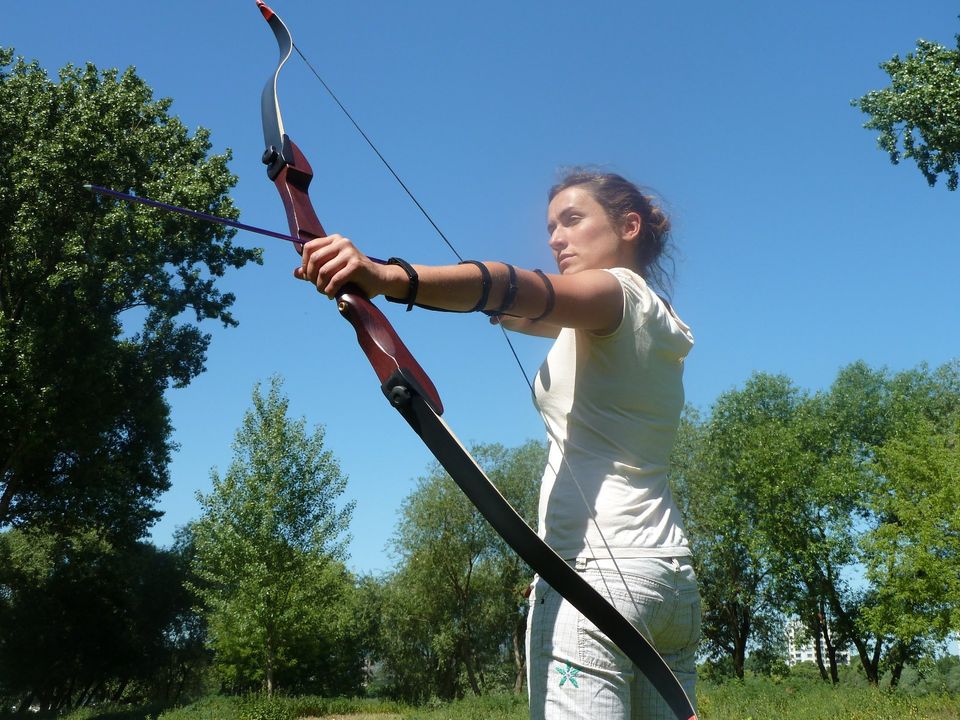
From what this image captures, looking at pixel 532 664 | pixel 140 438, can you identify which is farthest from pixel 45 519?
pixel 532 664

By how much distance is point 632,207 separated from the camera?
187 cm

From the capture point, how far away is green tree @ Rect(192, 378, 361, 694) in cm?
1958

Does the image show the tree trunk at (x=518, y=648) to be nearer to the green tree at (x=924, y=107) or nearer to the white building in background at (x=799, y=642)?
the white building in background at (x=799, y=642)

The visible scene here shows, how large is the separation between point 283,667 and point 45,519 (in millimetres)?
7773

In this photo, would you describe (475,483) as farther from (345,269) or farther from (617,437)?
(345,269)

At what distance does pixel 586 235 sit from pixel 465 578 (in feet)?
110

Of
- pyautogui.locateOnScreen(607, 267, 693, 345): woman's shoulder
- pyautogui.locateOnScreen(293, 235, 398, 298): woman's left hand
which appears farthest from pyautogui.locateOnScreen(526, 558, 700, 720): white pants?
pyautogui.locateOnScreen(293, 235, 398, 298): woman's left hand

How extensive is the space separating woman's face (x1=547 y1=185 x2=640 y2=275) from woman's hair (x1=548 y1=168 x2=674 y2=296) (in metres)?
0.02

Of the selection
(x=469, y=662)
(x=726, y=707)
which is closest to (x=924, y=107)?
(x=726, y=707)

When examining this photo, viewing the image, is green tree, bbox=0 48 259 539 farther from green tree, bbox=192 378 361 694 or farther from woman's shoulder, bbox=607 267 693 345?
woman's shoulder, bbox=607 267 693 345

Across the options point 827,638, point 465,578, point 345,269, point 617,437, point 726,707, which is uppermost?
point 465,578

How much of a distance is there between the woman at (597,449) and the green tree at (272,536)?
18.9m

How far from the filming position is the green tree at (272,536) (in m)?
19.6

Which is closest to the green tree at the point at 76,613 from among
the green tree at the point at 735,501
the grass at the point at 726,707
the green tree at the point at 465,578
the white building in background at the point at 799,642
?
the grass at the point at 726,707
